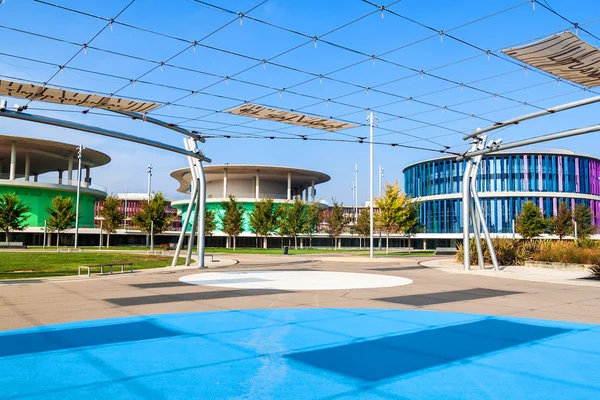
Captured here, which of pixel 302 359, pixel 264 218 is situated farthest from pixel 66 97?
pixel 264 218

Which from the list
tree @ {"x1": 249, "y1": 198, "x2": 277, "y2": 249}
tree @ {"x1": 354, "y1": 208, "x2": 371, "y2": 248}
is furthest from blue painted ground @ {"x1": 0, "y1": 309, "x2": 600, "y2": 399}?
tree @ {"x1": 354, "y1": 208, "x2": 371, "y2": 248}

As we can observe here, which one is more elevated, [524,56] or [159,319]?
[524,56]

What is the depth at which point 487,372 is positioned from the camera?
6609mm

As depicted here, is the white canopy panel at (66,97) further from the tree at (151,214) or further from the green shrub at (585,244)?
the tree at (151,214)

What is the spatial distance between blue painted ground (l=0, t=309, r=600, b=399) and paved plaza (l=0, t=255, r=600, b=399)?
0.02 m

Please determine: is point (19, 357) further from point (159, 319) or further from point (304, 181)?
point (304, 181)

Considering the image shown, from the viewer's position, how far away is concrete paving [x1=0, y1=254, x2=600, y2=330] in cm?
1113

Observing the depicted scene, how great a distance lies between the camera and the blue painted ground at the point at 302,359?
578cm

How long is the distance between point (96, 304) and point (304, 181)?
79.3 m

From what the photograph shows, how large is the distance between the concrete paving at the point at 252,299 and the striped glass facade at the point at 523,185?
66021mm

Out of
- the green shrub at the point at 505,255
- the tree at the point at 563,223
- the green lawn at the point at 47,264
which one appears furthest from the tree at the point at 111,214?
the tree at the point at 563,223

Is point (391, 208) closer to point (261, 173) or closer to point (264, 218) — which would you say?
point (264, 218)

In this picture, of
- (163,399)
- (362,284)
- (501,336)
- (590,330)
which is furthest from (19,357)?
(362,284)

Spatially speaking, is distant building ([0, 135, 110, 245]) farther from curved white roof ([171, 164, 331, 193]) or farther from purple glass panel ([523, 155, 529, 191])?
purple glass panel ([523, 155, 529, 191])
